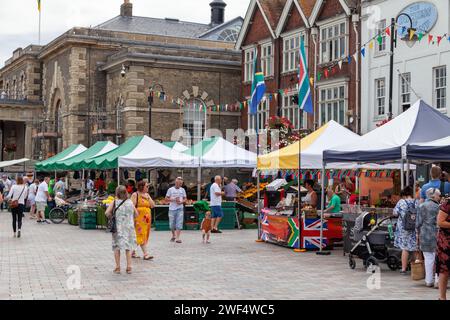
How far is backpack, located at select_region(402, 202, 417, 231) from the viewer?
489 inches

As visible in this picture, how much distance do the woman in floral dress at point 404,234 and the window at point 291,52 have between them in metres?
22.9

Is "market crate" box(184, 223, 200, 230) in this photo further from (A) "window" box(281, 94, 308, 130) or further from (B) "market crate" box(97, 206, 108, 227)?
(A) "window" box(281, 94, 308, 130)

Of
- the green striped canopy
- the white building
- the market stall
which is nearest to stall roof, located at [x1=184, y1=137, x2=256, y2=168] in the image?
the green striped canopy

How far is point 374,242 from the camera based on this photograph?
1335 cm

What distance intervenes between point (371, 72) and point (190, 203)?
426 inches

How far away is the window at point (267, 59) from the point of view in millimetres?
37859

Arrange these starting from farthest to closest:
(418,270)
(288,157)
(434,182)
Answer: (288,157) → (434,182) → (418,270)

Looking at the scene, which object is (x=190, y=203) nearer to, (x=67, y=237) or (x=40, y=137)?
(x=67, y=237)

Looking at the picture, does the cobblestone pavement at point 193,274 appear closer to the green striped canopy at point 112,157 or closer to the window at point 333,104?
the green striped canopy at point 112,157

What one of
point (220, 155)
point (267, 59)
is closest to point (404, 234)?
point (220, 155)

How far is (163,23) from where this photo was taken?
53.8m

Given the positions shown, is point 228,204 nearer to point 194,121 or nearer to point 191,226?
point 191,226

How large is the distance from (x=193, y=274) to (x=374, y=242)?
139 inches

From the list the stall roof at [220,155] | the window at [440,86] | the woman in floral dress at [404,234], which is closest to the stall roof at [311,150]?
the woman in floral dress at [404,234]
